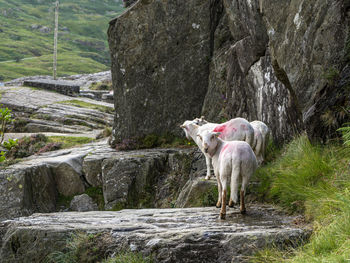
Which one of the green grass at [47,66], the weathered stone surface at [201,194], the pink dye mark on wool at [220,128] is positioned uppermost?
the green grass at [47,66]

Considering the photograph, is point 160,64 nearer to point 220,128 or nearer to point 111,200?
point 111,200

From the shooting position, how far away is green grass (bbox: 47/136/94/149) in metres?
21.6

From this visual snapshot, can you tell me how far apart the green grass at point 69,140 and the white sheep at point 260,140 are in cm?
1381

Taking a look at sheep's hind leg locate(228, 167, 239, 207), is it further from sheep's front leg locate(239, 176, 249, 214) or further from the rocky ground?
the rocky ground

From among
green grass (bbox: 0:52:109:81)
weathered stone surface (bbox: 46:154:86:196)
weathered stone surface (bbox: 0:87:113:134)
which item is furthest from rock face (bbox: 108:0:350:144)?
green grass (bbox: 0:52:109:81)

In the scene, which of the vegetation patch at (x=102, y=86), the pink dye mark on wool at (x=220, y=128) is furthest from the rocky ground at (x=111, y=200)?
the vegetation patch at (x=102, y=86)

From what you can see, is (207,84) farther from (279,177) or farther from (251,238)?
(251,238)

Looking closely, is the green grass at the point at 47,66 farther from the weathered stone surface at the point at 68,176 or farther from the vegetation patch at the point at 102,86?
the weathered stone surface at the point at 68,176

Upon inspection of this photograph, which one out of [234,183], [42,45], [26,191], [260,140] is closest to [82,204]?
[26,191]

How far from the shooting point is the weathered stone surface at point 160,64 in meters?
17.0

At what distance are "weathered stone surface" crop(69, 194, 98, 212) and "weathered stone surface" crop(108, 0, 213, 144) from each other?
3.20 metres

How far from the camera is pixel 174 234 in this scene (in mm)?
6004

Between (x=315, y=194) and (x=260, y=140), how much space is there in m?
3.06

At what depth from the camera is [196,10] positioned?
1698 cm
